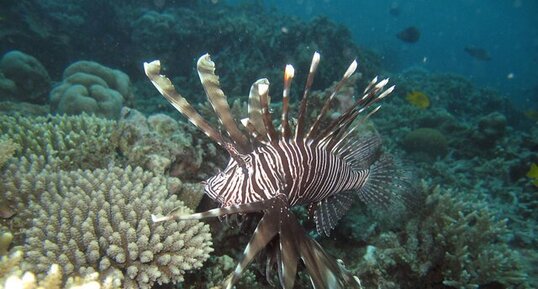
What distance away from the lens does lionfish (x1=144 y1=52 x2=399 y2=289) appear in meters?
1.98

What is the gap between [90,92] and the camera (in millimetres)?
7820

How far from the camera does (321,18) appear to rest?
1478 cm

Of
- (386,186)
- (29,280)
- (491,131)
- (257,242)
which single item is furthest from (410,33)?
(29,280)

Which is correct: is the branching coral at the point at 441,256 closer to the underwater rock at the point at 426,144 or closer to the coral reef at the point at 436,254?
the coral reef at the point at 436,254

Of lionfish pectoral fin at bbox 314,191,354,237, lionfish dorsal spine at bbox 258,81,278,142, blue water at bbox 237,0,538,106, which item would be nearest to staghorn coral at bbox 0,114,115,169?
lionfish dorsal spine at bbox 258,81,278,142

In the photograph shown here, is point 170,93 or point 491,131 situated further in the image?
point 491,131

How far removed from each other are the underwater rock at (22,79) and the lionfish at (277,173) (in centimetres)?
872

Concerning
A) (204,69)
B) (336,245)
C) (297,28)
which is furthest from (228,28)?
(204,69)

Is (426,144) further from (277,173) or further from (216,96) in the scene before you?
(216,96)

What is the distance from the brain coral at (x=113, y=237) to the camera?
86.4 inches

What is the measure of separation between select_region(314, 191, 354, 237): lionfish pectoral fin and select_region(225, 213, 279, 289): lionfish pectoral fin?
3.19 ft

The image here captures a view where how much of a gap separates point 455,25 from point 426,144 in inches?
4652

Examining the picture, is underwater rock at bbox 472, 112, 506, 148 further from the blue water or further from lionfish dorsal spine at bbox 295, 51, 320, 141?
the blue water

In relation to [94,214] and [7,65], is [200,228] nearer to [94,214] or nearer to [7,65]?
[94,214]
